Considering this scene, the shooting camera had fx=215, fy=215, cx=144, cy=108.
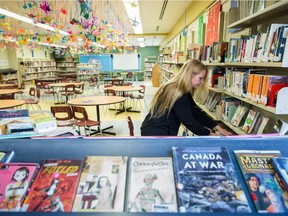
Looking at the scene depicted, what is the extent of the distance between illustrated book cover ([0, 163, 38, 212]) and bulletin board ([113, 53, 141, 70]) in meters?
16.9

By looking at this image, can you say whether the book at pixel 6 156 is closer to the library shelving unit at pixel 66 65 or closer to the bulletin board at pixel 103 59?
the bulletin board at pixel 103 59

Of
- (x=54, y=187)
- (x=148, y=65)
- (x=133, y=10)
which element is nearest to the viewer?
(x=54, y=187)

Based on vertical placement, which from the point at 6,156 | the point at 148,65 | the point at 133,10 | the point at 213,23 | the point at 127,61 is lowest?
the point at 6,156

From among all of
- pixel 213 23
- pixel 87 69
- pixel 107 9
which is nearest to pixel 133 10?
pixel 107 9

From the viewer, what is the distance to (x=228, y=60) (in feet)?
8.76

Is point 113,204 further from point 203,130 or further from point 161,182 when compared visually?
point 203,130

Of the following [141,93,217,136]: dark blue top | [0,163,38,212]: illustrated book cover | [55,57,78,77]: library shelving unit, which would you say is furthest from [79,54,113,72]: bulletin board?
[0,163,38,212]: illustrated book cover

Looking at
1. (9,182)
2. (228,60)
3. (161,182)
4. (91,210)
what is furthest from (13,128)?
(228,60)

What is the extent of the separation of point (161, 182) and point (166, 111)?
109cm

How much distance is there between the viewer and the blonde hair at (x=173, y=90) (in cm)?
187

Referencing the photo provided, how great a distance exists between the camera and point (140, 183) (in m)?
0.88

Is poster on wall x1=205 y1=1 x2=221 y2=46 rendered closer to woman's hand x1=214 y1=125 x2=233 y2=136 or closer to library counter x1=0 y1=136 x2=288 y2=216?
woman's hand x1=214 y1=125 x2=233 y2=136

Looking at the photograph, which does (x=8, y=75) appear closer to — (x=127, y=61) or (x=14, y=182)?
(x=127, y=61)

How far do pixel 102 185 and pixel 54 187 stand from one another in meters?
0.19
